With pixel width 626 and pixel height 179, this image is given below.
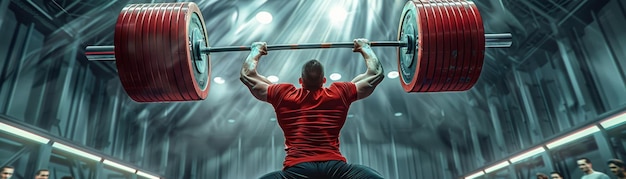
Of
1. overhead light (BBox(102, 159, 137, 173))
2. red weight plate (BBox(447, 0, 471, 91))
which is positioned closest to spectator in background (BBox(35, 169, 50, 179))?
overhead light (BBox(102, 159, 137, 173))

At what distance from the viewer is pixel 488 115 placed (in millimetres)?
6555

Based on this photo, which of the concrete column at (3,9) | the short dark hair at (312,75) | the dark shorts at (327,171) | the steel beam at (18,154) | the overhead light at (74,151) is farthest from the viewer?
the overhead light at (74,151)

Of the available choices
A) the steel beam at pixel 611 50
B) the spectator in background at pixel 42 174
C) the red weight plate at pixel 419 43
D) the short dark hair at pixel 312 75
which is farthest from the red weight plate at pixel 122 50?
the steel beam at pixel 611 50

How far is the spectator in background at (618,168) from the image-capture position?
3.48 m

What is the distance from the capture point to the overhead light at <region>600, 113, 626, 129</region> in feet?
11.7

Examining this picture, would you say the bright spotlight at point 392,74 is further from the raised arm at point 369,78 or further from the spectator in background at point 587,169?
the raised arm at point 369,78

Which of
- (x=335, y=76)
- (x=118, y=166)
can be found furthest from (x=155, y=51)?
(x=118, y=166)

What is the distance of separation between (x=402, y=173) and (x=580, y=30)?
A: 592 centimetres

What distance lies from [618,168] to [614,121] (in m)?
0.44

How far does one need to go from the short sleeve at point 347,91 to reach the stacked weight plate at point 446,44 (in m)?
0.50

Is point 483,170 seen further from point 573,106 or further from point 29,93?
point 29,93

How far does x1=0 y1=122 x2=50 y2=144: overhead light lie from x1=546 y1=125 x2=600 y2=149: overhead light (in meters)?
5.46

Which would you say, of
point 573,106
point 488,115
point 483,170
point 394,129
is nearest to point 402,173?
point 394,129

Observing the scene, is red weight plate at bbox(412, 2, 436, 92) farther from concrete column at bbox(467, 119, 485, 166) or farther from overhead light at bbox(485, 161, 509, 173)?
concrete column at bbox(467, 119, 485, 166)
